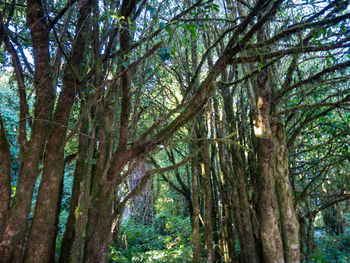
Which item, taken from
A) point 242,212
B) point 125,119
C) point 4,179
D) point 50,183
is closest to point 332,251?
point 242,212

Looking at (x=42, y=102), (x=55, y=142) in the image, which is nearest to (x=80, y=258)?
(x=55, y=142)

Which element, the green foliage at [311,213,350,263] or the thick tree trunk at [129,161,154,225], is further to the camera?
the thick tree trunk at [129,161,154,225]

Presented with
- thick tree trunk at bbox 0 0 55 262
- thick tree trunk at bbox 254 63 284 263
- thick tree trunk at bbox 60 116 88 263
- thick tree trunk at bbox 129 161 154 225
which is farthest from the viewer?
thick tree trunk at bbox 129 161 154 225

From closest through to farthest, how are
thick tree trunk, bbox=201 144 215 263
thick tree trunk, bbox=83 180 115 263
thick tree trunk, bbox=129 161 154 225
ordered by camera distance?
1. thick tree trunk, bbox=83 180 115 263
2. thick tree trunk, bbox=201 144 215 263
3. thick tree trunk, bbox=129 161 154 225

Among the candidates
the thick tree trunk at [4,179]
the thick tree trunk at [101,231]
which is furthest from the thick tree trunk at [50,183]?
the thick tree trunk at [101,231]

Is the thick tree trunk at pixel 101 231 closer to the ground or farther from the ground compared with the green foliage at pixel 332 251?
farther from the ground

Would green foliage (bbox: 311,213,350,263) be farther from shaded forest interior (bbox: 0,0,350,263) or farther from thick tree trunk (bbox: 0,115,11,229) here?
thick tree trunk (bbox: 0,115,11,229)

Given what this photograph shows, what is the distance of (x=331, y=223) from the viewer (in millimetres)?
9031

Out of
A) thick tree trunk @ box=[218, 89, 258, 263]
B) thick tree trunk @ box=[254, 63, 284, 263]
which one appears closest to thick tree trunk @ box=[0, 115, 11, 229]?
thick tree trunk @ box=[254, 63, 284, 263]

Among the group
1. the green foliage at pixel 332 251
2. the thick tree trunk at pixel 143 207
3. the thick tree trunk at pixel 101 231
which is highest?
the thick tree trunk at pixel 143 207

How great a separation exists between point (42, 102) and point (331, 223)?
9.60m

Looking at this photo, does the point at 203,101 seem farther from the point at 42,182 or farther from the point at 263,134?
the point at 42,182

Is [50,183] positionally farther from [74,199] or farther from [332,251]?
[332,251]

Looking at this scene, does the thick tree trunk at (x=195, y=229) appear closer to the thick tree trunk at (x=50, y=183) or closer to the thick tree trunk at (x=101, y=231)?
the thick tree trunk at (x=101, y=231)
